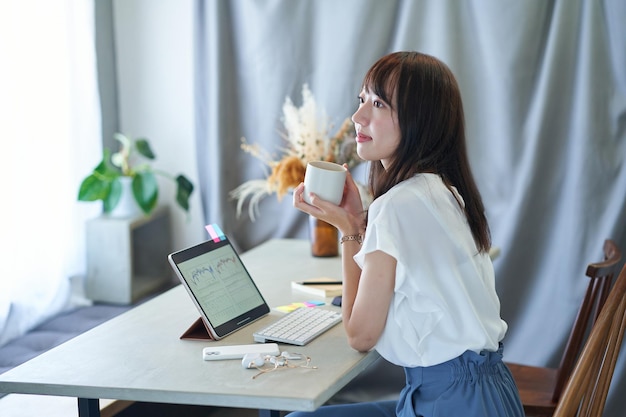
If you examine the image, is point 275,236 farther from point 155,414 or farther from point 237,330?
point 237,330

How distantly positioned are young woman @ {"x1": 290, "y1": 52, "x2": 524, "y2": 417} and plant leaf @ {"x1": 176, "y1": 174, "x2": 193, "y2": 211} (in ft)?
5.54

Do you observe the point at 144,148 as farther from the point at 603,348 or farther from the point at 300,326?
the point at 603,348

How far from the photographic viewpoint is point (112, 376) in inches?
61.7

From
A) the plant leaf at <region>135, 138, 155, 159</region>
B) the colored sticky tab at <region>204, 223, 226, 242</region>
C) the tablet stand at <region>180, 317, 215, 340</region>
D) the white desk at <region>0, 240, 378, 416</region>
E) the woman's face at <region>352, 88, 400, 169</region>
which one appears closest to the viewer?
the white desk at <region>0, 240, 378, 416</region>

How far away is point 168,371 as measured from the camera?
1.58 m

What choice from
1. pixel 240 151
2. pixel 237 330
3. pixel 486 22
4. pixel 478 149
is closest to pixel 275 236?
pixel 240 151

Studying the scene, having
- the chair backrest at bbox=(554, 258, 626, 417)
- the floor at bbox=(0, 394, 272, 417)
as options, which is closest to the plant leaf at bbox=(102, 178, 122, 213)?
the floor at bbox=(0, 394, 272, 417)

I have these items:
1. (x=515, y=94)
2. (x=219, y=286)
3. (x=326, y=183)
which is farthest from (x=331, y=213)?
(x=515, y=94)

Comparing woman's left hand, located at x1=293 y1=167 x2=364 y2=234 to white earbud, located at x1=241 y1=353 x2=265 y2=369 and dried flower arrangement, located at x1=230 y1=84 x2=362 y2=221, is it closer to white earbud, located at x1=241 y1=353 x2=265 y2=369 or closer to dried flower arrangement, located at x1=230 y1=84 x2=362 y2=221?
white earbud, located at x1=241 y1=353 x2=265 y2=369

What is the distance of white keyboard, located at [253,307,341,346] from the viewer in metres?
1.76

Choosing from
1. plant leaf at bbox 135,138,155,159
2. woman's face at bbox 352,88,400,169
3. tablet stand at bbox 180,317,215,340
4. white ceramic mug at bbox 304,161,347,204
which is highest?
woman's face at bbox 352,88,400,169

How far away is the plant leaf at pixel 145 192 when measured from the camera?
318 centimetres

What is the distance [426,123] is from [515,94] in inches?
54.1

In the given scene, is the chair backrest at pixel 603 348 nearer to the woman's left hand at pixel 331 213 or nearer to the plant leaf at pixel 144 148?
the woman's left hand at pixel 331 213
